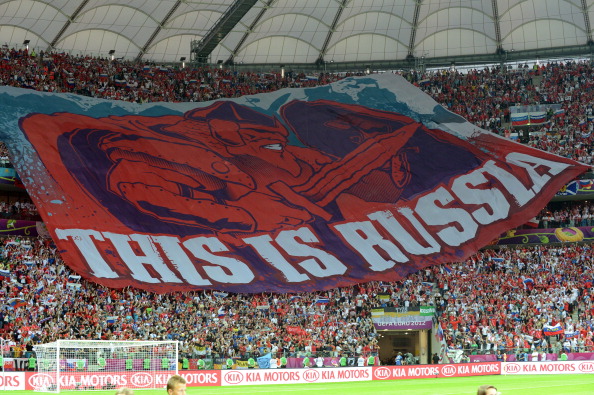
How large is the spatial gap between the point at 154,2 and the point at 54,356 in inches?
1416

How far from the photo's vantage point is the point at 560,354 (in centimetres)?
4425

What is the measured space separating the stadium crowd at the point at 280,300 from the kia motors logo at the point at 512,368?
171 cm

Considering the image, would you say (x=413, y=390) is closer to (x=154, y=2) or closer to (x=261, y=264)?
(x=261, y=264)

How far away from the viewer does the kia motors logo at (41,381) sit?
3194cm

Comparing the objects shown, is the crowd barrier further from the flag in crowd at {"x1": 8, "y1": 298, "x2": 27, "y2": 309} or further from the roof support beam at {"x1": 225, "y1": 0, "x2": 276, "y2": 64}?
the roof support beam at {"x1": 225, "y1": 0, "x2": 276, "y2": 64}

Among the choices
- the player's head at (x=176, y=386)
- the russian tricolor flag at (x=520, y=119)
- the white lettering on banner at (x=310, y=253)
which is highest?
the russian tricolor flag at (x=520, y=119)

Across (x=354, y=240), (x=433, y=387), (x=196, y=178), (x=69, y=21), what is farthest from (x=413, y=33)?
(x=433, y=387)

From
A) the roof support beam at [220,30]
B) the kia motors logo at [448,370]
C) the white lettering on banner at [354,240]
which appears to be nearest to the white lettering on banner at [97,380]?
the kia motors logo at [448,370]

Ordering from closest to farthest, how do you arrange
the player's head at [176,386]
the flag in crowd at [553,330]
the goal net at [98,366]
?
the player's head at [176,386], the goal net at [98,366], the flag in crowd at [553,330]

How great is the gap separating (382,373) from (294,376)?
15.2 ft

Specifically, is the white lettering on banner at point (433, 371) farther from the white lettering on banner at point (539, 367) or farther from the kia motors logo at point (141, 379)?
the kia motors logo at point (141, 379)

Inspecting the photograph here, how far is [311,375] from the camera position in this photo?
3888 cm

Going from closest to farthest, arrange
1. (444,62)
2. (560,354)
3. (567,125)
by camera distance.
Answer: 1. (560,354)
2. (567,125)
3. (444,62)

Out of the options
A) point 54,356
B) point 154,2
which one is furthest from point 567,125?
point 54,356
